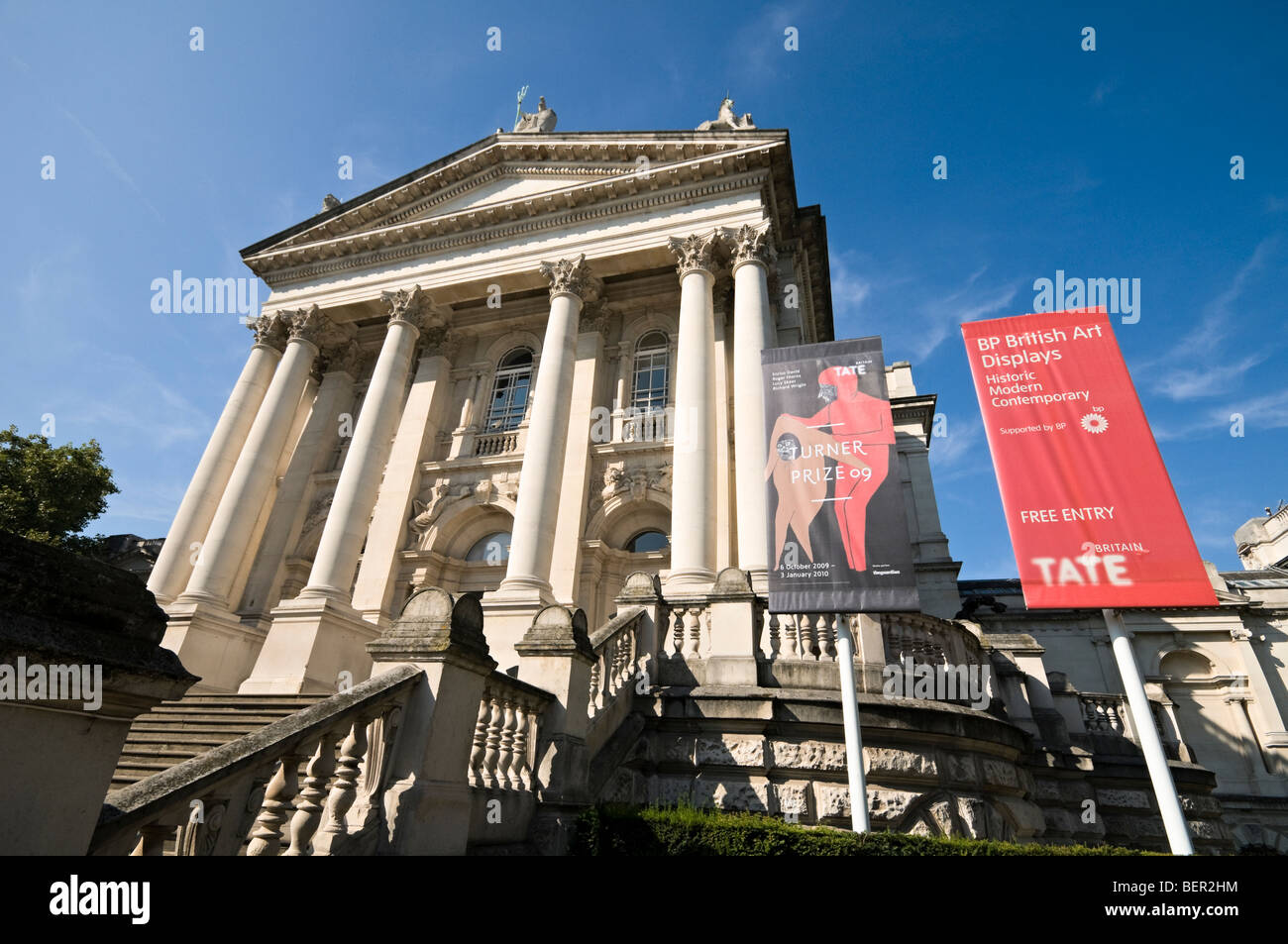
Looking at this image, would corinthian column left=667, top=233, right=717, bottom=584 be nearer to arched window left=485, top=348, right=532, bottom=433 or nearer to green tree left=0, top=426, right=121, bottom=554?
arched window left=485, top=348, right=532, bottom=433

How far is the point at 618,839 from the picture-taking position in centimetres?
588

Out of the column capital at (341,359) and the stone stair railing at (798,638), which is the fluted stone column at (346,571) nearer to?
the column capital at (341,359)

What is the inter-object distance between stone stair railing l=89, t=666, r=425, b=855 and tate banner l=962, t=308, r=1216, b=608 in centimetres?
574

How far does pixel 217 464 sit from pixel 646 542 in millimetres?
12613

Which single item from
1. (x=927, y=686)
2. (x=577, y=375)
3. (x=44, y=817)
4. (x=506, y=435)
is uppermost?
(x=577, y=375)

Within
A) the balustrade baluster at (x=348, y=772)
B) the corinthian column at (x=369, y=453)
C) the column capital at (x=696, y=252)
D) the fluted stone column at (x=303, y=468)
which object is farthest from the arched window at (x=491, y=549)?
the balustrade baluster at (x=348, y=772)

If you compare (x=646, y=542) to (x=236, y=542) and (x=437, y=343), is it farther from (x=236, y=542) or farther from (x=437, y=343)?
(x=236, y=542)

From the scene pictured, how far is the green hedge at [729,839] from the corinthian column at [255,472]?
14.3 metres

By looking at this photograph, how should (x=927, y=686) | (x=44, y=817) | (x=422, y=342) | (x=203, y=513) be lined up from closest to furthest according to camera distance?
(x=44, y=817)
(x=927, y=686)
(x=203, y=513)
(x=422, y=342)

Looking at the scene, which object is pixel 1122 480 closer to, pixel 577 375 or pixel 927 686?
pixel 927 686

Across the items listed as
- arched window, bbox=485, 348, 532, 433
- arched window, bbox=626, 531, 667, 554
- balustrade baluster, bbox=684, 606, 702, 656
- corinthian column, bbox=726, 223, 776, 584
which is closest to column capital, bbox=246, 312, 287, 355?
arched window, bbox=485, 348, 532, 433

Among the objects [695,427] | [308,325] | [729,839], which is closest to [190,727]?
[729,839]
